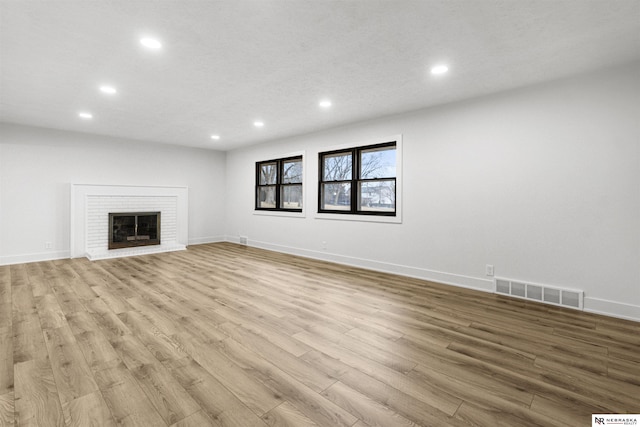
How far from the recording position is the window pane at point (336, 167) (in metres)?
5.41

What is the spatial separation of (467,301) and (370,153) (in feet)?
9.19

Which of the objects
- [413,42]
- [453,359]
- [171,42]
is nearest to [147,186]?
[171,42]

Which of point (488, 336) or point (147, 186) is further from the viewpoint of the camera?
point (147, 186)

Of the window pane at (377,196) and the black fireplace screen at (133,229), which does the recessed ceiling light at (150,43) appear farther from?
the black fireplace screen at (133,229)

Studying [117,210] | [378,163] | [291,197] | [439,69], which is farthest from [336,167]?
[117,210]

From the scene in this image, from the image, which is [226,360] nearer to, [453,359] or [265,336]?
[265,336]

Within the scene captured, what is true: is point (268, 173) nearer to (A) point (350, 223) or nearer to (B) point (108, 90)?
(A) point (350, 223)

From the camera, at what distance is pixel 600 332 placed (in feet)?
8.50

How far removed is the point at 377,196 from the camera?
5.00 m

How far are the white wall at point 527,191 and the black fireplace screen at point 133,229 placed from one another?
4.61m

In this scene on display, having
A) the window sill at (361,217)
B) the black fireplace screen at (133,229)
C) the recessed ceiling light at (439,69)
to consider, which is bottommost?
the black fireplace screen at (133,229)

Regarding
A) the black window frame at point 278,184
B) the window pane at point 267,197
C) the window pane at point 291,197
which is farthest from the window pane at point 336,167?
the window pane at point 267,197

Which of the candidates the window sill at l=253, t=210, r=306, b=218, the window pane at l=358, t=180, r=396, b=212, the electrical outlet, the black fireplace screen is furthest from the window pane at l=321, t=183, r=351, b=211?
the black fireplace screen

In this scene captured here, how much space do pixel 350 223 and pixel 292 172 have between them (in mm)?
2054
